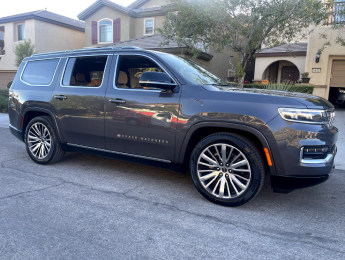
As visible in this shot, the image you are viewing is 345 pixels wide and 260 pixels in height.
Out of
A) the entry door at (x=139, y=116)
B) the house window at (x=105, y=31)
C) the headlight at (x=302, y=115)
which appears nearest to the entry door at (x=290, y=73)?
Result: the house window at (x=105, y=31)

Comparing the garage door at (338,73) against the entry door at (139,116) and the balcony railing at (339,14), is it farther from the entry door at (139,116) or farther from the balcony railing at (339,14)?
the entry door at (139,116)

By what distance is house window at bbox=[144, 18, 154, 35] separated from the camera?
869 inches

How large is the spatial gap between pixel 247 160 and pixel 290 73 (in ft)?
57.8

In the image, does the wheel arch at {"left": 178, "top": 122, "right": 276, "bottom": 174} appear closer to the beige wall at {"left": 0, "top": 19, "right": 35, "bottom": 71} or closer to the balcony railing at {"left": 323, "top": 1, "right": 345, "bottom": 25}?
the balcony railing at {"left": 323, "top": 1, "right": 345, "bottom": 25}

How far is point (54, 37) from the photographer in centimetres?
2456

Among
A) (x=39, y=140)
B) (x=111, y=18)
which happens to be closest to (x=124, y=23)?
(x=111, y=18)

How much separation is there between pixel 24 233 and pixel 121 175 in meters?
2.02

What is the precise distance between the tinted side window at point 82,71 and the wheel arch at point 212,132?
1936 mm

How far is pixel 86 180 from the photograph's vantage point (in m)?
4.59

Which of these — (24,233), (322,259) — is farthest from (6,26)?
(322,259)

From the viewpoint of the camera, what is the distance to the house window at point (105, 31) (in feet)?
74.5

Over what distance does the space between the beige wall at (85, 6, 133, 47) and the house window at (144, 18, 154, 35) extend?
3.67ft

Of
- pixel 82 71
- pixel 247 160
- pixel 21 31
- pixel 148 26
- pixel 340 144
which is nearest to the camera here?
pixel 247 160

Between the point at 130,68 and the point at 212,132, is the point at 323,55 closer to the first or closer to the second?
the point at 130,68
